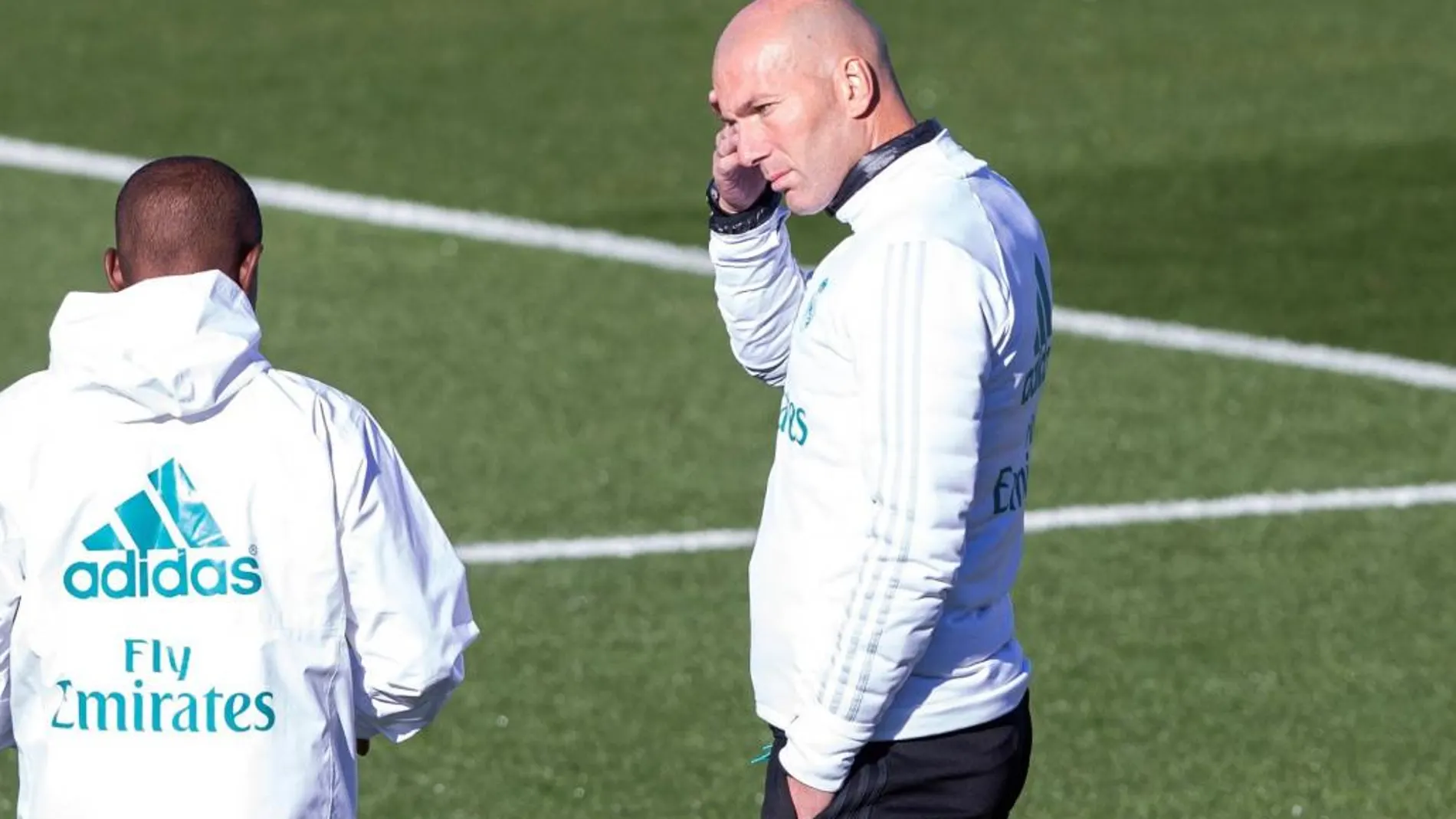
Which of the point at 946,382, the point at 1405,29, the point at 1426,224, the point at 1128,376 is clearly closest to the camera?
the point at 946,382

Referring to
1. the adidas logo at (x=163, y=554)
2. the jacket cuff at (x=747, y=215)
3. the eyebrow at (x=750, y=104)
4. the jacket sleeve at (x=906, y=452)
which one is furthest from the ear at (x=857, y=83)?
the adidas logo at (x=163, y=554)

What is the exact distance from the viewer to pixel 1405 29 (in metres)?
15.3

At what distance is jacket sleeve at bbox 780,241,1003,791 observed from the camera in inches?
156

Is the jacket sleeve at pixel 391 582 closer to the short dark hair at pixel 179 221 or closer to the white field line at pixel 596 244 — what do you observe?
the short dark hair at pixel 179 221

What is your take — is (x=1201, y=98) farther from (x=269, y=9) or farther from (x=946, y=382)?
(x=946, y=382)

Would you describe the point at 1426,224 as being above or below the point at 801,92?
below

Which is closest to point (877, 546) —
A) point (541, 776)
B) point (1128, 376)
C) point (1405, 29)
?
point (541, 776)

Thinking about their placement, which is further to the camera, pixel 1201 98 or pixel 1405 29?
pixel 1405 29

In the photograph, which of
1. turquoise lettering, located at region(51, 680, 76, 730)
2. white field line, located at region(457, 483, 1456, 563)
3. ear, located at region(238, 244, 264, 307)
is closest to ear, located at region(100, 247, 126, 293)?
ear, located at region(238, 244, 264, 307)

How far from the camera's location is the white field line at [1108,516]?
8.36 m

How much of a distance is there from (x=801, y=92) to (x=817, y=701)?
0.95 meters

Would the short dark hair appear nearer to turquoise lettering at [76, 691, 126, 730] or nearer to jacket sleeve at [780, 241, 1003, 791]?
turquoise lettering at [76, 691, 126, 730]

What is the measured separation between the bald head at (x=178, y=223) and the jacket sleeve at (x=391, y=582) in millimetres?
333

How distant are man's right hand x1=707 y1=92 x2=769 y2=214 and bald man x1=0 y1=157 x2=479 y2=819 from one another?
93 centimetres
